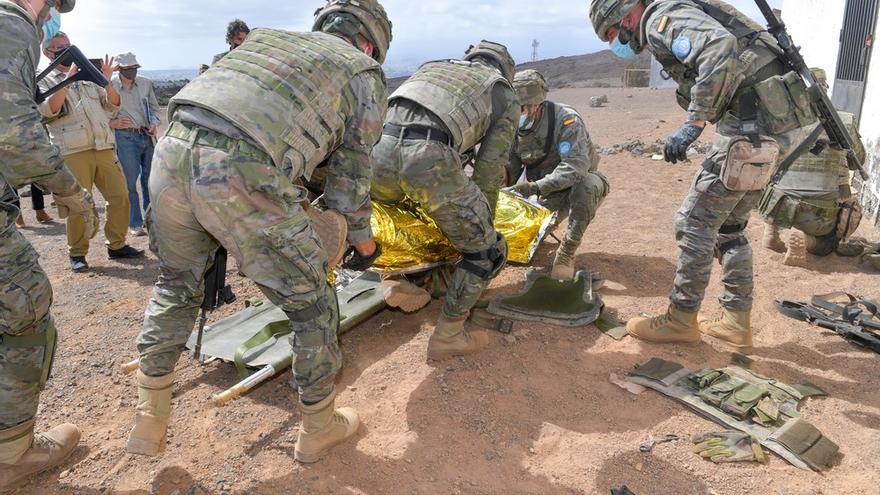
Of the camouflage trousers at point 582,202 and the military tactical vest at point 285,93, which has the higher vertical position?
the military tactical vest at point 285,93

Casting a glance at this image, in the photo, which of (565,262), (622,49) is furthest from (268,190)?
(565,262)

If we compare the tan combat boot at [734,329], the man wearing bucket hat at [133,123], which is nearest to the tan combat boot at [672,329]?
the tan combat boot at [734,329]

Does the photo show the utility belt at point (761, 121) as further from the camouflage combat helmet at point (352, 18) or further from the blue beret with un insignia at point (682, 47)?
the camouflage combat helmet at point (352, 18)

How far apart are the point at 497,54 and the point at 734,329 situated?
2237mm

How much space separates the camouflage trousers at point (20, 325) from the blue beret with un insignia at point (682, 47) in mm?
3208

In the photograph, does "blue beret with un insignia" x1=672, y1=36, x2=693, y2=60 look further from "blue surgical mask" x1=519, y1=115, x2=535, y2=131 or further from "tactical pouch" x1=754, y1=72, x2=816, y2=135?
"blue surgical mask" x1=519, y1=115, x2=535, y2=131

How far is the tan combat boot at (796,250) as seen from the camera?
16.1 ft

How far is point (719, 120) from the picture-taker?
344 cm

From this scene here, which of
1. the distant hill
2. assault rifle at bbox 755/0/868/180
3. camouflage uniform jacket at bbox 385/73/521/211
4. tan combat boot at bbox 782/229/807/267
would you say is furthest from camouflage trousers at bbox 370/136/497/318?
the distant hill

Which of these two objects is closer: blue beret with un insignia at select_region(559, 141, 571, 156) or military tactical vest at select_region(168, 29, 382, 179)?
military tactical vest at select_region(168, 29, 382, 179)

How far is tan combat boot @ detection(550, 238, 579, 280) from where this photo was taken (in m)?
4.73

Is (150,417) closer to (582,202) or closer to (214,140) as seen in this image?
(214,140)

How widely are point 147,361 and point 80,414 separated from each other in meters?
1.05

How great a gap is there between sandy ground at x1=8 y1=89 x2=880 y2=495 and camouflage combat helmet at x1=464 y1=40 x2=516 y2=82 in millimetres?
1641
